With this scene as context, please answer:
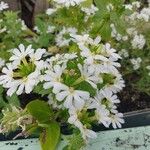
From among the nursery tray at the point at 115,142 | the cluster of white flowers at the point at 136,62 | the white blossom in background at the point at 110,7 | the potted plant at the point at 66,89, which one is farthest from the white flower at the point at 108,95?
the cluster of white flowers at the point at 136,62

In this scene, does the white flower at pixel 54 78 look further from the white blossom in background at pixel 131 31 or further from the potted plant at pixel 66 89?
the white blossom in background at pixel 131 31

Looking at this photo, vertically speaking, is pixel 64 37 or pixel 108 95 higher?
pixel 64 37

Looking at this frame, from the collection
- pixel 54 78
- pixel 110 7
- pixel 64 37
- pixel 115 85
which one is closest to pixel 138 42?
pixel 64 37

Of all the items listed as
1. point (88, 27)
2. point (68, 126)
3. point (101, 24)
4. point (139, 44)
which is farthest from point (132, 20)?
point (68, 126)

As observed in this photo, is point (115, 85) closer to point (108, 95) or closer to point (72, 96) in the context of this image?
point (108, 95)

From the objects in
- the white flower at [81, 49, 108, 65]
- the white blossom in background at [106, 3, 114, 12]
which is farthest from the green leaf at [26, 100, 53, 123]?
the white blossom in background at [106, 3, 114, 12]

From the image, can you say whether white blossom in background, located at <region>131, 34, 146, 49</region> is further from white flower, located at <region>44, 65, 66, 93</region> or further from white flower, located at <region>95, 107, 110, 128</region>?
white flower, located at <region>44, 65, 66, 93</region>

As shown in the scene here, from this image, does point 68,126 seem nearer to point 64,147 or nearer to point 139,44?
point 64,147
